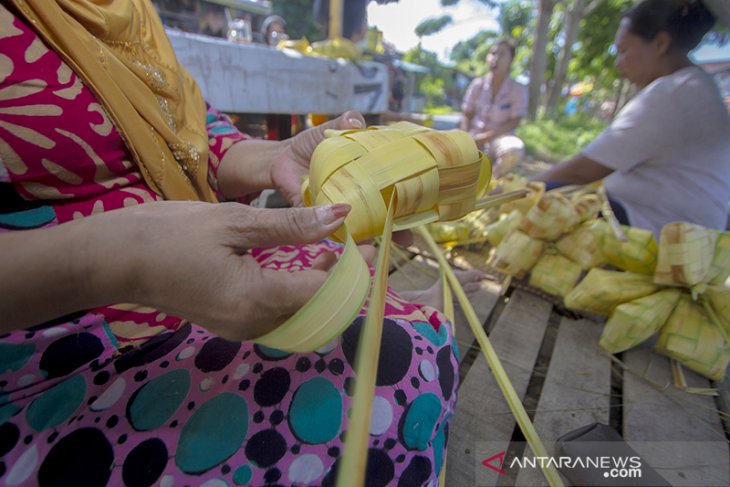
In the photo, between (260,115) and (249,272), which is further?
(260,115)

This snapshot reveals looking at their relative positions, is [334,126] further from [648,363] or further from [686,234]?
[648,363]

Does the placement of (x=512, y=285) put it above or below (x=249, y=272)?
below

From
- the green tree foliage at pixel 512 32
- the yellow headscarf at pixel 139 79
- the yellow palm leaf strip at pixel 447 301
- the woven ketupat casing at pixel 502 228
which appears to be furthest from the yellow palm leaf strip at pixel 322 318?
the green tree foliage at pixel 512 32

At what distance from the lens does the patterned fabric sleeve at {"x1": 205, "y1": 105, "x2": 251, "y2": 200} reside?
82 cm

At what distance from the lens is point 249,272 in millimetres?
380

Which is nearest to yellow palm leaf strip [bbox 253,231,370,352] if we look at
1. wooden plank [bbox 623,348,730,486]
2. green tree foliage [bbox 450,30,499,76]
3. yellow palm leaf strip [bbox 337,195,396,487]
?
yellow palm leaf strip [bbox 337,195,396,487]

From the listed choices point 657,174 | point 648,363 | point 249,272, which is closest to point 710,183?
point 657,174

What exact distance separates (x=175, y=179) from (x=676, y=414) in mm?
1212

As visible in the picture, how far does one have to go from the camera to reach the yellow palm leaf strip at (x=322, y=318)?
37 cm

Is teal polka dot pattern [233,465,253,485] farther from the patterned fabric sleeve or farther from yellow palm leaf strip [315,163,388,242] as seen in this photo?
the patterned fabric sleeve

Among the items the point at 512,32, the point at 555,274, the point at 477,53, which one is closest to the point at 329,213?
the point at 555,274

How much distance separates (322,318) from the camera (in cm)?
38

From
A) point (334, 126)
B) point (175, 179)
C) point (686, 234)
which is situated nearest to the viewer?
point (175, 179)

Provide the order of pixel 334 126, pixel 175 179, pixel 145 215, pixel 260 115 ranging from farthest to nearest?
pixel 260 115 → pixel 334 126 → pixel 175 179 → pixel 145 215
